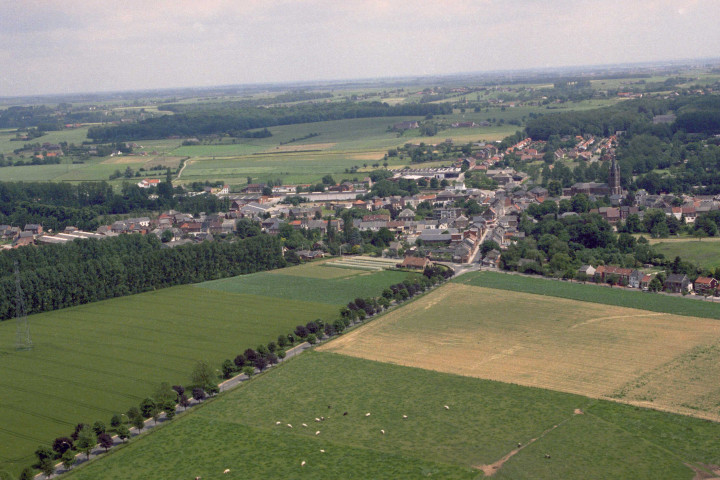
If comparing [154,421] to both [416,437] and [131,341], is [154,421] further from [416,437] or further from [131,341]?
[131,341]

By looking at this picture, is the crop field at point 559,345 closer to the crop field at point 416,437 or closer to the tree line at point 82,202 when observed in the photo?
the crop field at point 416,437

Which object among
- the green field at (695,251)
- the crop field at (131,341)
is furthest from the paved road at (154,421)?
the green field at (695,251)

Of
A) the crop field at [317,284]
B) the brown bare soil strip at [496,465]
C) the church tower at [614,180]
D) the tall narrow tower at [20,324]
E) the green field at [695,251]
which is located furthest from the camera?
the church tower at [614,180]

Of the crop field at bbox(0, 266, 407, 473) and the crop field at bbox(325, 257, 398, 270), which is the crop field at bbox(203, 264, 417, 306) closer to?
the crop field at bbox(0, 266, 407, 473)

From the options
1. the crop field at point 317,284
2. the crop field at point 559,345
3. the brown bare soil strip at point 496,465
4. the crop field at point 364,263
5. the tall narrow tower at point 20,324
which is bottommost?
the crop field at point 364,263

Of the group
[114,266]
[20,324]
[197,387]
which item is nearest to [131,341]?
[20,324]

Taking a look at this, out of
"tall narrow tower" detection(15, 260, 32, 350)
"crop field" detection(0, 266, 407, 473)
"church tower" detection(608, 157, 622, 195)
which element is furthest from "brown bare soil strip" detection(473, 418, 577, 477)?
"church tower" detection(608, 157, 622, 195)
